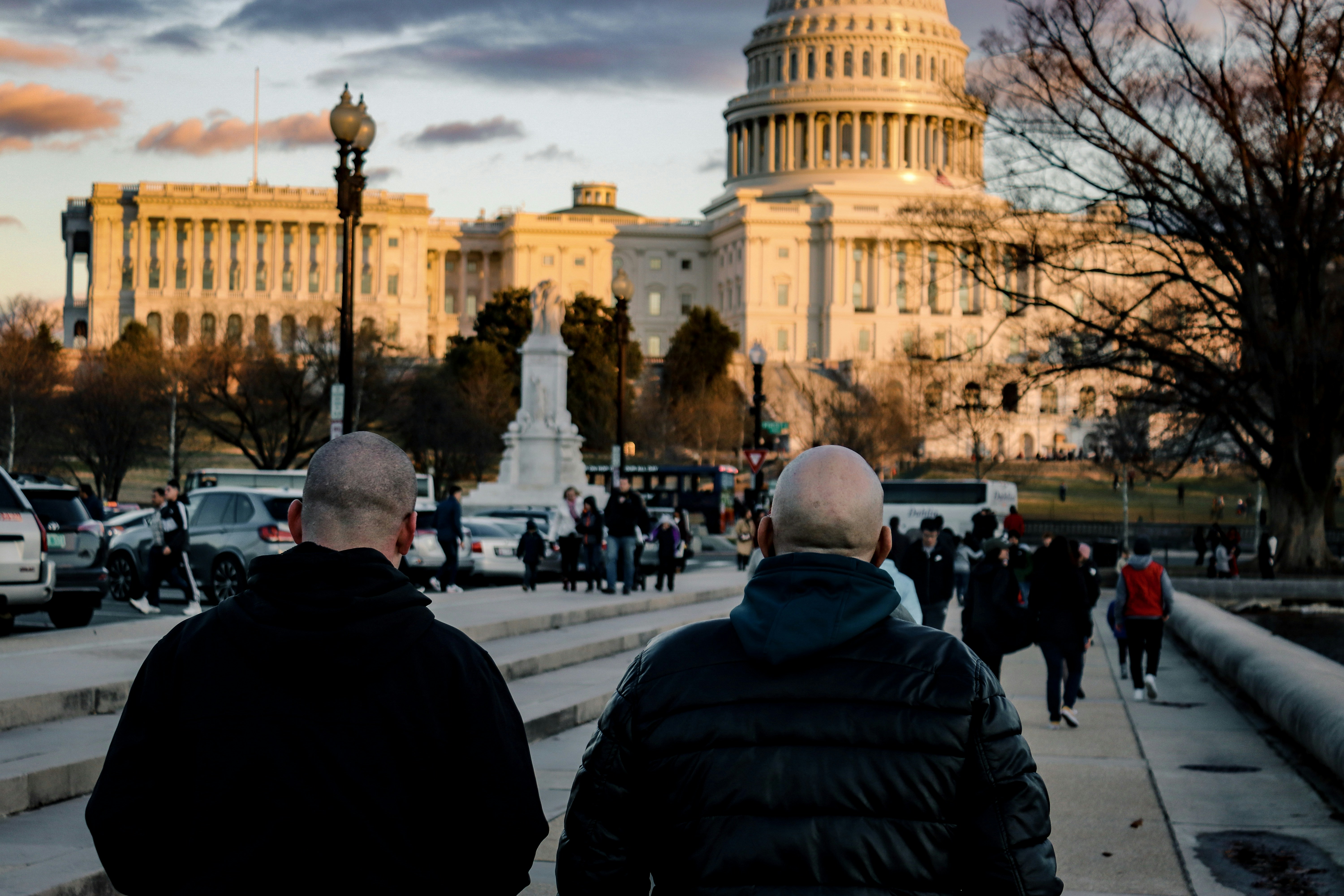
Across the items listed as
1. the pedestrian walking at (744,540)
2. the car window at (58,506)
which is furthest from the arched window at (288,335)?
the car window at (58,506)

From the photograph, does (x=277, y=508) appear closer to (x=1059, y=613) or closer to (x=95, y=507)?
(x=95, y=507)

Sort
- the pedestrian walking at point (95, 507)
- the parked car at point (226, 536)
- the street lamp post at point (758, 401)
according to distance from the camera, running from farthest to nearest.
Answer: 1. the street lamp post at point (758, 401)
2. the pedestrian walking at point (95, 507)
3. the parked car at point (226, 536)

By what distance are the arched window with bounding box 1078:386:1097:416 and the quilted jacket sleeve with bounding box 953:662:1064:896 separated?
109ft

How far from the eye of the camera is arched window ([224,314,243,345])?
75.1 meters

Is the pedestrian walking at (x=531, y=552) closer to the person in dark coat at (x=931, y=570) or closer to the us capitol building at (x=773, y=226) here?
the person in dark coat at (x=931, y=570)

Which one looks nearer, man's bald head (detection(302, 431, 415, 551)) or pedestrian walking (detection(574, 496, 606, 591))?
man's bald head (detection(302, 431, 415, 551))

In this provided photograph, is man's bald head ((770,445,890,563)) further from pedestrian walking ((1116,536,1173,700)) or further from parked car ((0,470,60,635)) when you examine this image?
parked car ((0,470,60,635))

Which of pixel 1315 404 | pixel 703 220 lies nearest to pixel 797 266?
pixel 703 220

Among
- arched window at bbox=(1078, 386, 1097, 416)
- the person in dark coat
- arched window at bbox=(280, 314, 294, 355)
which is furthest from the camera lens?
arched window at bbox=(280, 314, 294, 355)

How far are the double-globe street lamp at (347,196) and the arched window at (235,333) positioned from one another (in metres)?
54.6

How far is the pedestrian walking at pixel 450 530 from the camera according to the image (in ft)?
81.8

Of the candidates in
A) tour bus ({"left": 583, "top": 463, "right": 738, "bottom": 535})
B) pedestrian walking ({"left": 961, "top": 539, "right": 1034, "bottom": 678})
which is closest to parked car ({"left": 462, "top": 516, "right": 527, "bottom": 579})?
pedestrian walking ({"left": 961, "top": 539, "right": 1034, "bottom": 678})

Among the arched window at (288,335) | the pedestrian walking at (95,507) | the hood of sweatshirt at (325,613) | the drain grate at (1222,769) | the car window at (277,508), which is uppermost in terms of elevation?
the arched window at (288,335)

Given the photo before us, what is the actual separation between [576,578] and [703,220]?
13795 cm
